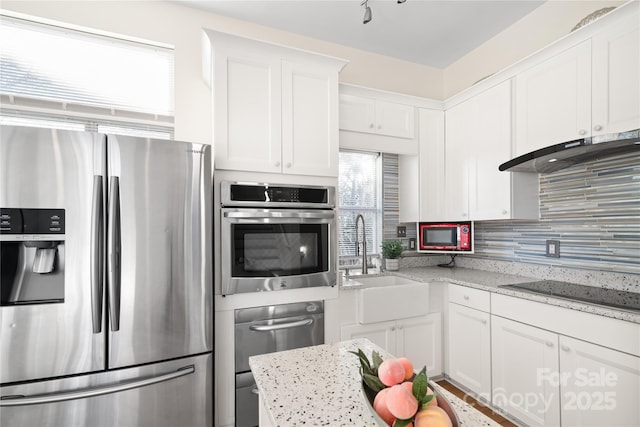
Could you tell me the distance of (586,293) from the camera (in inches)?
69.5

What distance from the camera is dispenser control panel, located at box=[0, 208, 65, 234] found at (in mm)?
1324

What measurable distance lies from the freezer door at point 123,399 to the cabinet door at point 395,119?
2.17m

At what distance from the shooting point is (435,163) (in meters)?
2.83

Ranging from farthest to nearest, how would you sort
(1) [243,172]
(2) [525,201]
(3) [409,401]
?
(2) [525,201] → (1) [243,172] → (3) [409,401]

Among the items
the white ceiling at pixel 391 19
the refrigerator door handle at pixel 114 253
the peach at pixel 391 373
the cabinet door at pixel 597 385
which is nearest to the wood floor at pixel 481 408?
the cabinet door at pixel 597 385

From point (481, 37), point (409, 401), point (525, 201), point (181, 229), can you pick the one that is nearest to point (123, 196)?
point (181, 229)

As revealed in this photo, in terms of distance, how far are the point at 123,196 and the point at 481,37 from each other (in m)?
3.09

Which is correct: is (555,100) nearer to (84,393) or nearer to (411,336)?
(411,336)

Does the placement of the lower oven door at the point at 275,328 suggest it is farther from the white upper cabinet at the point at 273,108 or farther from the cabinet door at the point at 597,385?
the cabinet door at the point at 597,385

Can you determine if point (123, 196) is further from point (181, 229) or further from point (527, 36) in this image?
point (527, 36)

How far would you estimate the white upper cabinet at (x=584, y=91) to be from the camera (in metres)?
1.58

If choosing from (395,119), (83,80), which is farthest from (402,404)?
(83,80)

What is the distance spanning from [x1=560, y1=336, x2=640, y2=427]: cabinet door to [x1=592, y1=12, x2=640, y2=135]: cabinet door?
1.14 m

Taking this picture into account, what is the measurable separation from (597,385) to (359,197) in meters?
2.05
